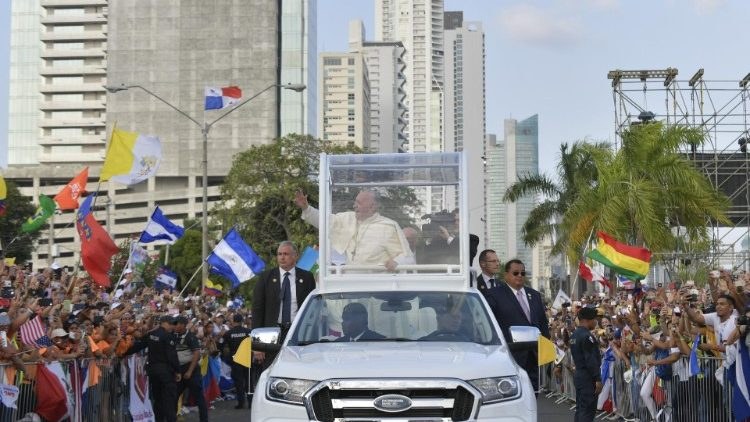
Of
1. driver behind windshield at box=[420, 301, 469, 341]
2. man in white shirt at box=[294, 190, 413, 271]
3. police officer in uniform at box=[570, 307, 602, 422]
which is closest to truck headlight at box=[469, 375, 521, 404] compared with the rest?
driver behind windshield at box=[420, 301, 469, 341]

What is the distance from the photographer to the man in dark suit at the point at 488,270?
44.0 feet

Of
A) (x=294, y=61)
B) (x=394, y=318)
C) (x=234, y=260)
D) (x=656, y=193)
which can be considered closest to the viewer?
(x=394, y=318)

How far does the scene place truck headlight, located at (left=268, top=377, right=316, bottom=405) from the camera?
8.34 meters

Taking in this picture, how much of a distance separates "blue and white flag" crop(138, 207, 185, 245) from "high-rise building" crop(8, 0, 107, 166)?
140m

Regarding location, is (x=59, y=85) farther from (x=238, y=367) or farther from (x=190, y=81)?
(x=238, y=367)

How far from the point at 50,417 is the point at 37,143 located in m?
159

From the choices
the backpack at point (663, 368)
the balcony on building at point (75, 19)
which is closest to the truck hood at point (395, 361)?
the backpack at point (663, 368)

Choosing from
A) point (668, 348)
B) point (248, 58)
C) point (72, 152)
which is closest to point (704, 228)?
point (668, 348)

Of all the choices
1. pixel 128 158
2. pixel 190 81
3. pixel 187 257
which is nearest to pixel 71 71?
pixel 190 81

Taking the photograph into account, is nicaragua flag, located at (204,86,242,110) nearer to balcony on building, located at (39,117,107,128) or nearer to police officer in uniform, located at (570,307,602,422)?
police officer in uniform, located at (570,307,602,422)

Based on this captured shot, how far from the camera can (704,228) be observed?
3638cm

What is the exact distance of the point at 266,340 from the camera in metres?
9.50

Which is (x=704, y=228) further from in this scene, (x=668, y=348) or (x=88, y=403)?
(x=88, y=403)

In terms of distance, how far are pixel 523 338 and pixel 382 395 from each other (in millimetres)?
1651
